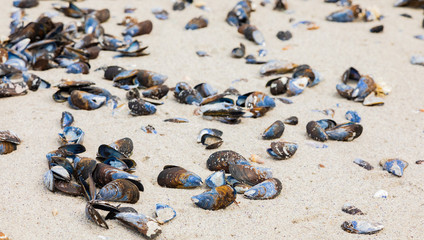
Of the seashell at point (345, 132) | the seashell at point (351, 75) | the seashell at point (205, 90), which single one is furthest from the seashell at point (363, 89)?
the seashell at point (205, 90)

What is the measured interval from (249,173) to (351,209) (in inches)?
27.7

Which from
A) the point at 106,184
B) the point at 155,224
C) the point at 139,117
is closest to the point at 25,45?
the point at 139,117

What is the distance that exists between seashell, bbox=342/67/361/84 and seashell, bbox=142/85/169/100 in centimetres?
197

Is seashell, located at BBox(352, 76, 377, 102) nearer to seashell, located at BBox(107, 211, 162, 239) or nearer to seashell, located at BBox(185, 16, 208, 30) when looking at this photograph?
seashell, located at BBox(185, 16, 208, 30)

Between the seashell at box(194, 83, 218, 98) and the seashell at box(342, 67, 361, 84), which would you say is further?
the seashell at box(342, 67, 361, 84)

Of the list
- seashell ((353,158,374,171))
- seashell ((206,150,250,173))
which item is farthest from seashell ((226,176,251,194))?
seashell ((353,158,374,171))

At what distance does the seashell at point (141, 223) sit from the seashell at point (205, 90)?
209 cm

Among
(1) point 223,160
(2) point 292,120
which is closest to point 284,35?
(2) point 292,120

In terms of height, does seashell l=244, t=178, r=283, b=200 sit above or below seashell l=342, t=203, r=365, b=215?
above

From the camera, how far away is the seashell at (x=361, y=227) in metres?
2.58

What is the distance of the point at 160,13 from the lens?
6348mm

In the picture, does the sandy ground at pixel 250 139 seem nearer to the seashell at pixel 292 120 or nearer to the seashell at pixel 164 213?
the seashell at pixel 164 213

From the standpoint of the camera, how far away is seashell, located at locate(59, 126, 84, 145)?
3.28 m

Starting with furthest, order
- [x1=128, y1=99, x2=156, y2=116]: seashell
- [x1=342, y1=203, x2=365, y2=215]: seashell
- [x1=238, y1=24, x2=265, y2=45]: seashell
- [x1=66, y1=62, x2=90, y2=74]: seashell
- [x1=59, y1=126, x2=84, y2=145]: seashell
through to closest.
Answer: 1. [x1=238, y1=24, x2=265, y2=45]: seashell
2. [x1=66, y1=62, x2=90, y2=74]: seashell
3. [x1=128, y1=99, x2=156, y2=116]: seashell
4. [x1=59, y1=126, x2=84, y2=145]: seashell
5. [x1=342, y1=203, x2=365, y2=215]: seashell
